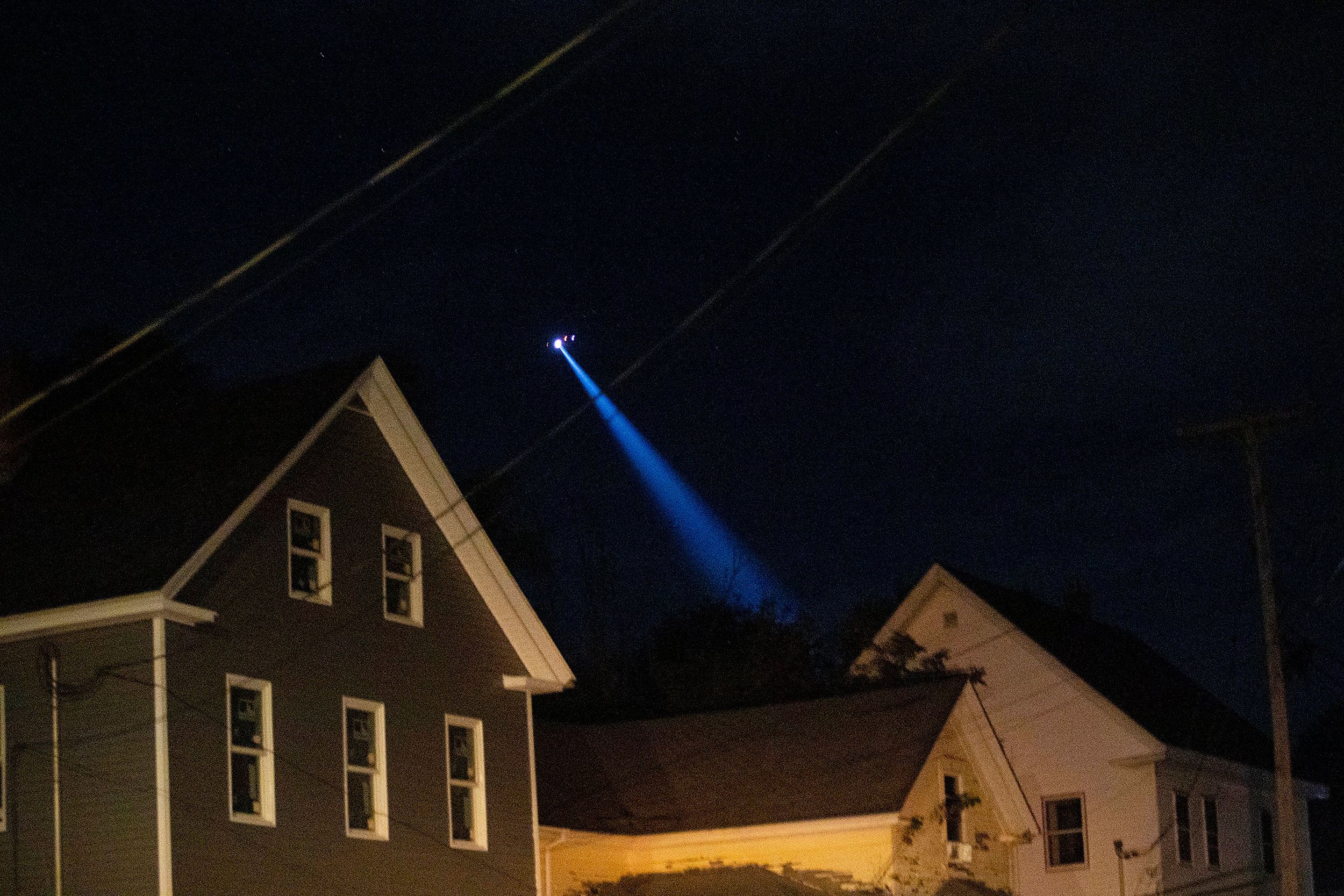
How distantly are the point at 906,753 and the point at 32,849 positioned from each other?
1412 cm

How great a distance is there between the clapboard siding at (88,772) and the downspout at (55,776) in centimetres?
4

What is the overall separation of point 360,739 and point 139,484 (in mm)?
4090

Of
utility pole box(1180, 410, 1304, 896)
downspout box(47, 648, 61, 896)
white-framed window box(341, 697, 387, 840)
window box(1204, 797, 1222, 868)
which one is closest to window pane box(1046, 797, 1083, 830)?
window box(1204, 797, 1222, 868)

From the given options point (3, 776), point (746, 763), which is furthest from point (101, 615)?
point (746, 763)

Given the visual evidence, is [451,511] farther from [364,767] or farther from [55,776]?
[55,776]

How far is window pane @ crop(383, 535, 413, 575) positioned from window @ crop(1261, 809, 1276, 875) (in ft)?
70.0

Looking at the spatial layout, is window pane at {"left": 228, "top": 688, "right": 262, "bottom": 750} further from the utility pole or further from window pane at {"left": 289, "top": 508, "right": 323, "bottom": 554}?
the utility pole

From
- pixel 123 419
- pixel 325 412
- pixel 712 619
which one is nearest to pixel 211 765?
pixel 325 412

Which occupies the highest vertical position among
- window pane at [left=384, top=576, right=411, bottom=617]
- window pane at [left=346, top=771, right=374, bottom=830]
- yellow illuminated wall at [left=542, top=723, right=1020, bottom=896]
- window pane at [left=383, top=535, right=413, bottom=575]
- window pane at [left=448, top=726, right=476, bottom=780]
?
window pane at [left=383, top=535, right=413, bottom=575]

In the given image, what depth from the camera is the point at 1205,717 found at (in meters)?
40.5

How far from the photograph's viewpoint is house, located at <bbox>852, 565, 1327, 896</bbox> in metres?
36.2

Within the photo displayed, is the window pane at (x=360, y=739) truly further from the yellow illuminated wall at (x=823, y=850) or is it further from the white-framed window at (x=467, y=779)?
the yellow illuminated wall at (x=823, y=850)

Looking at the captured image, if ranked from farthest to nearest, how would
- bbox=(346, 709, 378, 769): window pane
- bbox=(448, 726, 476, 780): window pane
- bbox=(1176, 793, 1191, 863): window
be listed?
bbox=(1176, 793, 1191, 863): window → bbox=(448, 726, 476, 780): window pane → bbox=(346, 709, 378, 769): window pane

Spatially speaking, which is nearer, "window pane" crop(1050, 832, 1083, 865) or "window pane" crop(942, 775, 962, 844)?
"window pane" crop(942, 775, 962, 844)
